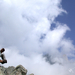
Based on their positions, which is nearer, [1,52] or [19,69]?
[1,52]

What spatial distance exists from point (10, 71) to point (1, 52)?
96.4 ft

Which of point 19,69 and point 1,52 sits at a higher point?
point 19,69

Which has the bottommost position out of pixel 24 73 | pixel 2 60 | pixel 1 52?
pixel 2 60

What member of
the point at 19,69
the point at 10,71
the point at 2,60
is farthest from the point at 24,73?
the point at 2,60

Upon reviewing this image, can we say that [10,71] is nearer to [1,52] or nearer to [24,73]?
[24,73]

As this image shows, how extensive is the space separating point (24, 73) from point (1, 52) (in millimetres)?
28622

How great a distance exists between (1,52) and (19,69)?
92.8 ft

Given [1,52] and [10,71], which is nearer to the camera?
[1,52]

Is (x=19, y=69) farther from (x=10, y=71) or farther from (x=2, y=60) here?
(x=2, y=60)

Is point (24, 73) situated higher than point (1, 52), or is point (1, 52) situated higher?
point (24, 73)

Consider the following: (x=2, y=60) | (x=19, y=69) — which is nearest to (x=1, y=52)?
(x=2, y=60)

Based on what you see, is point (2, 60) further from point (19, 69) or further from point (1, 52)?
point (19, 69)

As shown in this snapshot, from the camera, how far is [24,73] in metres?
36.0

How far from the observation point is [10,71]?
119ft
